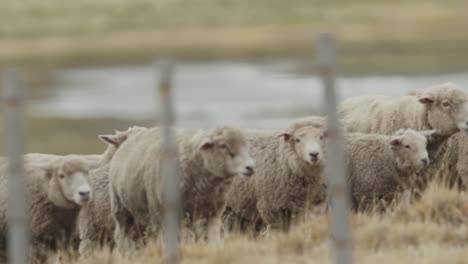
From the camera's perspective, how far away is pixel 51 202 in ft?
42.3

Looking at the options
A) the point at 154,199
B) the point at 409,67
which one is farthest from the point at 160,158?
Result: the point at 409,67

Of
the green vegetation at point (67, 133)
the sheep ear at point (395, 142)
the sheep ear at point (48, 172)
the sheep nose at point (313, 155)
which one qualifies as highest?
the green vegetation at point (67, 133)

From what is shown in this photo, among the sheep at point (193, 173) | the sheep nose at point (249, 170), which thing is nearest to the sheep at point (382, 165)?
the sheep at point (193, 173)

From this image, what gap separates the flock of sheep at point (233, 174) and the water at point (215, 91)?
54.9 ft

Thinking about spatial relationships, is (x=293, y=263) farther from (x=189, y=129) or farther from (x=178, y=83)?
(x=178, y=83)

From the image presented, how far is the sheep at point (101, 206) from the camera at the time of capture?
14.3 metres

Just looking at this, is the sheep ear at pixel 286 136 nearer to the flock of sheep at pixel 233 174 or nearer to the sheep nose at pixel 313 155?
the flock of sheep at pixel 233 174

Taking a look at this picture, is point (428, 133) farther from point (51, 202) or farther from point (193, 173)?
point (51, 202)

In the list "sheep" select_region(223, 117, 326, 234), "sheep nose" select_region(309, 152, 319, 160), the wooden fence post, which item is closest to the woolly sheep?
"sheep" select_region(223, 117, 326, 234)

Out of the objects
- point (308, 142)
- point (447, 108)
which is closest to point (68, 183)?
point (308, 142)

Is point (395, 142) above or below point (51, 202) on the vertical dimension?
above

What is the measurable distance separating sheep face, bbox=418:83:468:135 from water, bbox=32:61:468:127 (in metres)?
16.5

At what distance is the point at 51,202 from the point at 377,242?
12.2 feet

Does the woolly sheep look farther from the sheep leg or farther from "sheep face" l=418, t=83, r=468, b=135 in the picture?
the sheep leg
